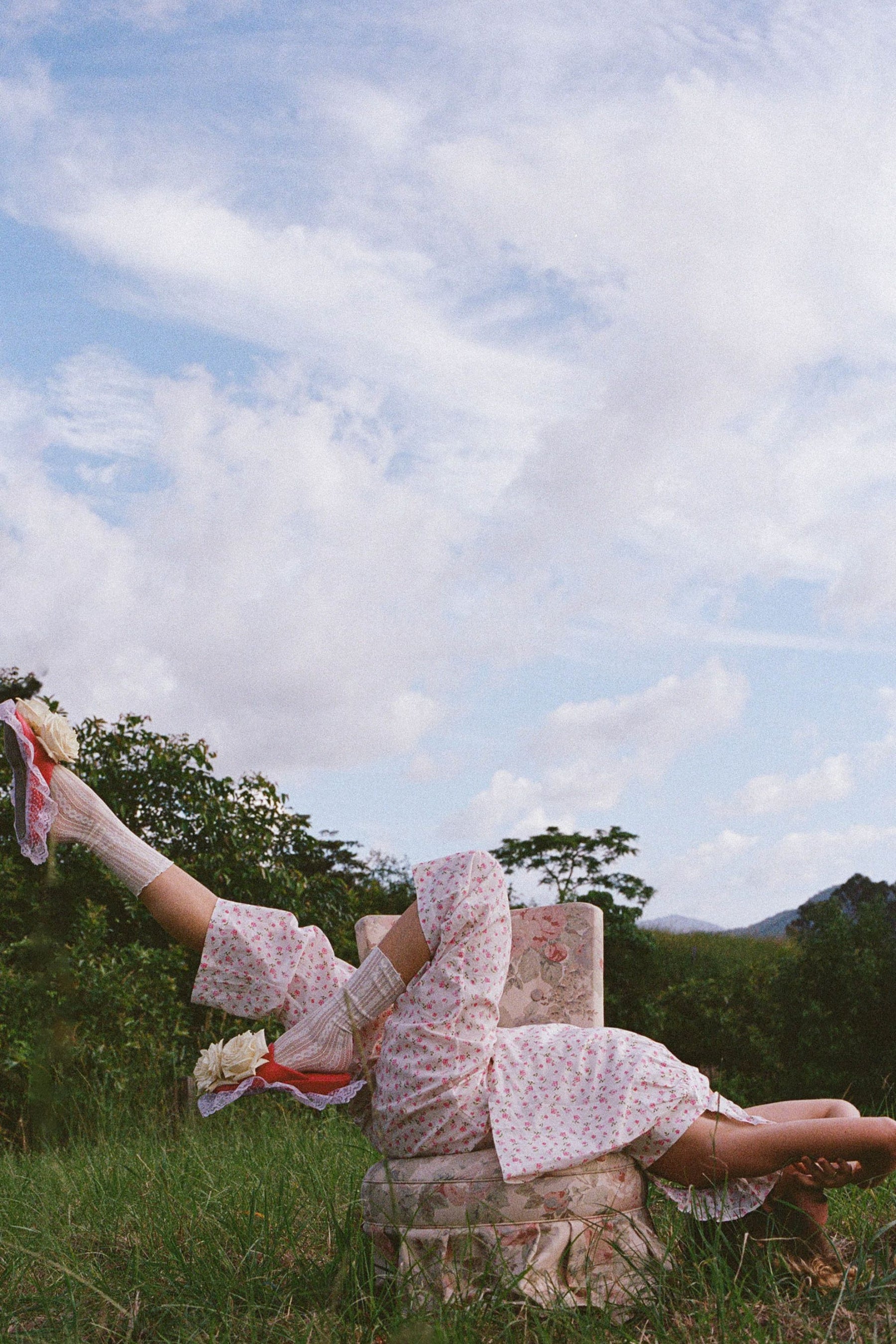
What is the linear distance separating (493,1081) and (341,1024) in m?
0.36

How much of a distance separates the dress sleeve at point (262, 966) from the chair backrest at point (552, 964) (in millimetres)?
537

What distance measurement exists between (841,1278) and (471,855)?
4.13 ft

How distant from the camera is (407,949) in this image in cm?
259

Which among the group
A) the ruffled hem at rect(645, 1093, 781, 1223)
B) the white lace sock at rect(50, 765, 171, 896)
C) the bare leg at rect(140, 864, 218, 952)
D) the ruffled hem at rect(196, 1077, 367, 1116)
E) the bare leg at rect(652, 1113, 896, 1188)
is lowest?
the ruffled hem at rect(645, 1093, 781, 1223)

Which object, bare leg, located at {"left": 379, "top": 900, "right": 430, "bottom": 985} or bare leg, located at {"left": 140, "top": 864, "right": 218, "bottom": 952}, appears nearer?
bare leg, located at {"left": 379, "top": 900, "right": 430, "bottom": 985}

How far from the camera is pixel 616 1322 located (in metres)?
2.47

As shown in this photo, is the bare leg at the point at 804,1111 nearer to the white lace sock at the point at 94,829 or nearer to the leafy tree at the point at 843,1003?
the white lace sock at the point at 94,829

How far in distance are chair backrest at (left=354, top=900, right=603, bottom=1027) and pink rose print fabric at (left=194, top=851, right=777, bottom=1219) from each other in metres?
0.65

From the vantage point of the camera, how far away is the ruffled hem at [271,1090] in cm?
257

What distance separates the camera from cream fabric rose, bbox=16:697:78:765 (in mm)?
2965

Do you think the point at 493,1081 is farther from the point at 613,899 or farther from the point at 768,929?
the point at 768,929

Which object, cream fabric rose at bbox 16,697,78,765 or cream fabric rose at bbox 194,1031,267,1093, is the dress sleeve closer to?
cream fabric rose at bbox 194,1031,267,1093

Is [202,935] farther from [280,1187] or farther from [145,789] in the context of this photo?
[145,789]

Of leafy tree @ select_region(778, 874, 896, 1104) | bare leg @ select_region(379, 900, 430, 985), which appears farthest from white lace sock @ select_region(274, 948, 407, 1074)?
leafy tree @ select_region(778, 874, 896, 1104)
